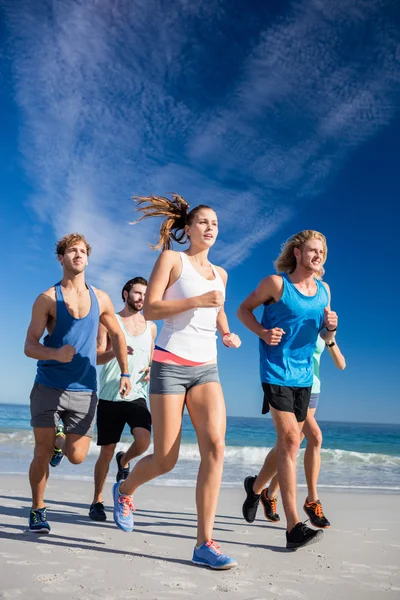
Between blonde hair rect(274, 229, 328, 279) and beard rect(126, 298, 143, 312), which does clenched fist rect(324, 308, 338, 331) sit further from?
beard rect(126, 298, 143, 312)

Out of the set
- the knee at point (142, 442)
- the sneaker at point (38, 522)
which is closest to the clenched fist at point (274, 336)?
the knee at point (142, 442)

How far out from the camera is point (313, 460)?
505 centimetres

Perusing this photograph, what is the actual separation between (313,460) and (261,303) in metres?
1.56

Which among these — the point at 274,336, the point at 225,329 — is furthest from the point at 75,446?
the point at 274,336

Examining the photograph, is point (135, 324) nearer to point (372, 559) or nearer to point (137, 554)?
point (137, 554)

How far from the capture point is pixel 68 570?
3.32 m

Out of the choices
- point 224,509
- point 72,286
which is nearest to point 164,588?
point 72,286

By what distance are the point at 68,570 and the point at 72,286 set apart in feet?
7.10

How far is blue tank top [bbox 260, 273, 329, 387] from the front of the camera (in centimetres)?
436

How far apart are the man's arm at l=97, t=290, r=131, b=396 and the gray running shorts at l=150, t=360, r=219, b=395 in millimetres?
1221

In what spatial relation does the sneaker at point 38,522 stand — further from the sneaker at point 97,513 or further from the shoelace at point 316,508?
the shoelace at point 316,508

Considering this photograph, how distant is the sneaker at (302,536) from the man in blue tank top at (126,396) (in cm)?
185

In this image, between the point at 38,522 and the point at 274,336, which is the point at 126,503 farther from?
the point at 274,336

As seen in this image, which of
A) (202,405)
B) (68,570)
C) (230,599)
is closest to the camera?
(230,599)
